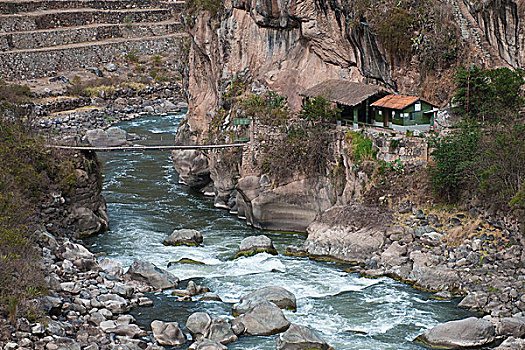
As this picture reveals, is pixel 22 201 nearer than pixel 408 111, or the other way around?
pixel 22 201

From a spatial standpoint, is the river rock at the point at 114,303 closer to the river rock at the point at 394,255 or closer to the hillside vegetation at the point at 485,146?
the river rock at the point at 394,255

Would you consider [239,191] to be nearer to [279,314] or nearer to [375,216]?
[375,216]

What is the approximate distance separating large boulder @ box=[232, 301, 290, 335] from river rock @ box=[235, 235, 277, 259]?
669 cm

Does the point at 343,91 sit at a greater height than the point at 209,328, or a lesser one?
greater

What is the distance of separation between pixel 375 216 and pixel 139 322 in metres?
10.9

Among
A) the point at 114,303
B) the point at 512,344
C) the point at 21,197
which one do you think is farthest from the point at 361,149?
the point at 21,197

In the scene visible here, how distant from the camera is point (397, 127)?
35750 mm

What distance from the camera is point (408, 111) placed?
35406mm

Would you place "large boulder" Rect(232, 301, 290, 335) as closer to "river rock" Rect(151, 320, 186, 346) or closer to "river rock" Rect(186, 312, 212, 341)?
"river rock" Rect(186, 312, 212, 341)

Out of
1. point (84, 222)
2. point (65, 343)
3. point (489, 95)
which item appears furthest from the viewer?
point (84, 222)

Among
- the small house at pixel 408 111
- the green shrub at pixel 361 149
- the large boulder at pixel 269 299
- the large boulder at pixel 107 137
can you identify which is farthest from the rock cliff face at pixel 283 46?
the large boulder at pixel 269 299

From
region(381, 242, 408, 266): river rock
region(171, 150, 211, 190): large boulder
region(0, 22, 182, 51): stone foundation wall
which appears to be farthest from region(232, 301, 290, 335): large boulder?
region(0, 22, 182, 51): stone foundation wall

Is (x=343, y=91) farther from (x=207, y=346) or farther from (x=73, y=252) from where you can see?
(x=207, y=346)

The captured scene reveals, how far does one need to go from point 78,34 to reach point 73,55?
3.64 meters
